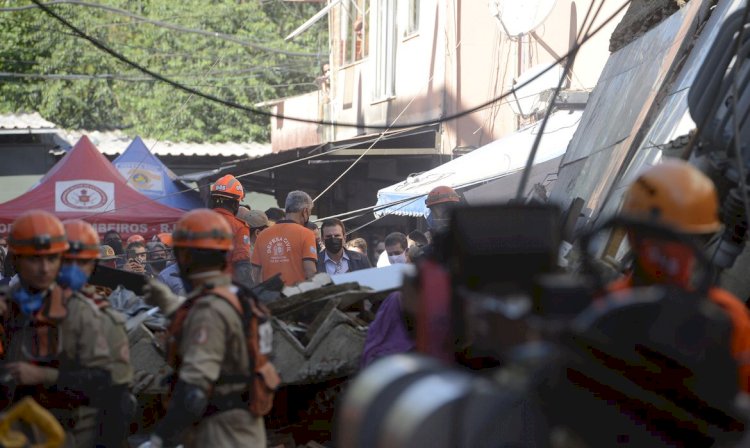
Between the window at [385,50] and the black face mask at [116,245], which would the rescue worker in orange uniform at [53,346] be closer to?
the black face mask at [116,245]

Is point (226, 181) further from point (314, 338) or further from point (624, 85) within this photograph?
point (624, 85)

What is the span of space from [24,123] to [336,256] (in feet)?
57.9

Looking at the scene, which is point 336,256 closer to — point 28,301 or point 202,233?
point 28,301

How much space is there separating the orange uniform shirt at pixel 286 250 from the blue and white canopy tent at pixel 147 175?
30.8ft

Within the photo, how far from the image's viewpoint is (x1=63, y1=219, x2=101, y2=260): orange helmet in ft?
21.4

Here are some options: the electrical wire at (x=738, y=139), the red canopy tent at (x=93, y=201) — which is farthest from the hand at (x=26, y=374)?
the red canopy tent at (x=93, y=201)

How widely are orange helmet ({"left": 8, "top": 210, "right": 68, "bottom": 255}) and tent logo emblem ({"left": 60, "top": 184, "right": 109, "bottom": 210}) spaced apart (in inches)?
466

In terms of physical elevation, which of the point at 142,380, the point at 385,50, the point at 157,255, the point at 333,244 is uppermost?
the point at 385,50

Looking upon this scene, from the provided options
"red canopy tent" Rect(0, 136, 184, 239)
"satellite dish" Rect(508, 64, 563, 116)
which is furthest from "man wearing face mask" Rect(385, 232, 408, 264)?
"red canopy tent" Rect(0, 136, 184, 239)

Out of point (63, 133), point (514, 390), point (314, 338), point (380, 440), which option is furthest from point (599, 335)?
point (63, 133)

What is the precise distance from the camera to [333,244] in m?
11.8

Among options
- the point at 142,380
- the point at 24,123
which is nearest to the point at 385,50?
the point at 24,123

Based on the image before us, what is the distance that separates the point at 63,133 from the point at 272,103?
5734mm

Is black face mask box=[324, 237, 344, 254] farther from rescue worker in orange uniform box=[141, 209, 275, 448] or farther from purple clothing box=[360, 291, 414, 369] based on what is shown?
rescue worker in orange uniform box=[141, 209, 275, 448]
